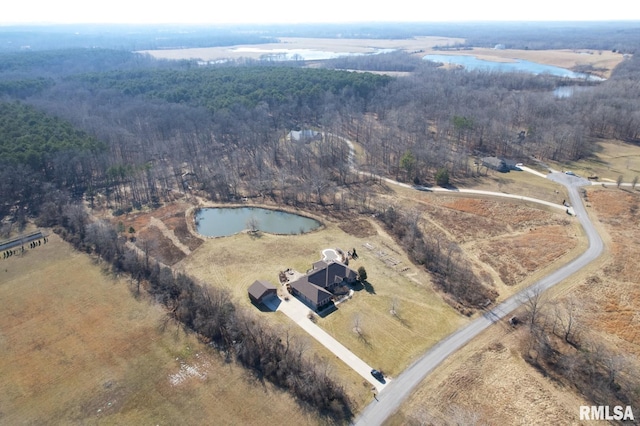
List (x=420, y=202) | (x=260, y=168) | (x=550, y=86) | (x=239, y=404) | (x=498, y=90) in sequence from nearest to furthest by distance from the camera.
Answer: (x=239, y=404)
(x=420, y=202)
(x=260, y=168)
(x=498, y=90)
(x=550, y=86)

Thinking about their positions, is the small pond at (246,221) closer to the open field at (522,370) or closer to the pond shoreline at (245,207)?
the pond shoreline at (245,207)

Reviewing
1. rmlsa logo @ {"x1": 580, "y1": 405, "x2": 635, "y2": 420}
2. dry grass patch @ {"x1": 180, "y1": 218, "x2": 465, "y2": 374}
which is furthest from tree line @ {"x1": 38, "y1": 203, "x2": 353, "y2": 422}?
rmlsa logo @ {"x1": 580, "y1": 405, "x2": 635, "y2": 420}

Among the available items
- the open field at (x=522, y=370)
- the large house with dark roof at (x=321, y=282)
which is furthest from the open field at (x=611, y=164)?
the large house with dark roof at (x=321, y=282)

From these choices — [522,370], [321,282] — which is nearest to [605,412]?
[522,370]

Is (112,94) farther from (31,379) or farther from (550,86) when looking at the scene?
(550,86)

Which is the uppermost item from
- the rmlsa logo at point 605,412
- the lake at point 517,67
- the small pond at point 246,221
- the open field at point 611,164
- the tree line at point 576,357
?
the lake at point 517,67

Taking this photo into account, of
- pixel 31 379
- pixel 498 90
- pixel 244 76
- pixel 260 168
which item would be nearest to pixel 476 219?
Answer: pixel 260 168

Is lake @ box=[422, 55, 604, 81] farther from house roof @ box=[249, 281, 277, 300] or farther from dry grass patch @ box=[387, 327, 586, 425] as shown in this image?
dry grass patch @ box=[387, 327, 586, 425]
